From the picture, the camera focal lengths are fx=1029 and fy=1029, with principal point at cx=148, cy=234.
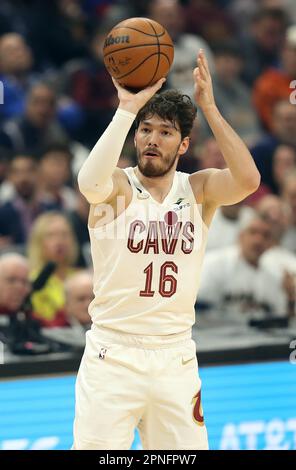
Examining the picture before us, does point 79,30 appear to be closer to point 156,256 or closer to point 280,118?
point 280,118

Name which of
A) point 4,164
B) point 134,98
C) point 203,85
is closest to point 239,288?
point 4,164

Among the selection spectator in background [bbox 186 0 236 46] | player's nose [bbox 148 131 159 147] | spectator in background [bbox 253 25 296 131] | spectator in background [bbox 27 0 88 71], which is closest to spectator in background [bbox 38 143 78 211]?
spectator in background [bbox 27 0 88 71]

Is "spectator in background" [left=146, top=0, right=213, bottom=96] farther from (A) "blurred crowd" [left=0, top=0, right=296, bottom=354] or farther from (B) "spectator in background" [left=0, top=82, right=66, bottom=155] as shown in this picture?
(B) "spectator in background" [left=0, top=82, right=66, bottom=155]

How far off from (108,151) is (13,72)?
593cm

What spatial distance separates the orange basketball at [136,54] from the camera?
15.0 ft

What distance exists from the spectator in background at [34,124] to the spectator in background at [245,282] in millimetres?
2792

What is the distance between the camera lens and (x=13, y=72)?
10.1m

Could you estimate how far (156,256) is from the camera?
4.76 metres

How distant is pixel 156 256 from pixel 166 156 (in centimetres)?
47

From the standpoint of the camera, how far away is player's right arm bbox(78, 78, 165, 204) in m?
4.45

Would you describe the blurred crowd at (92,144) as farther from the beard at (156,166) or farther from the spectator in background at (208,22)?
the beard at (156,166)

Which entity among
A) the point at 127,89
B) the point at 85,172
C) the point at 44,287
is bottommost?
the point at 44,287

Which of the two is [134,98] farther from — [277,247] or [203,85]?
[277,247]

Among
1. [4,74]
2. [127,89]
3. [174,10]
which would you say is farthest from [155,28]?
[174,10]
